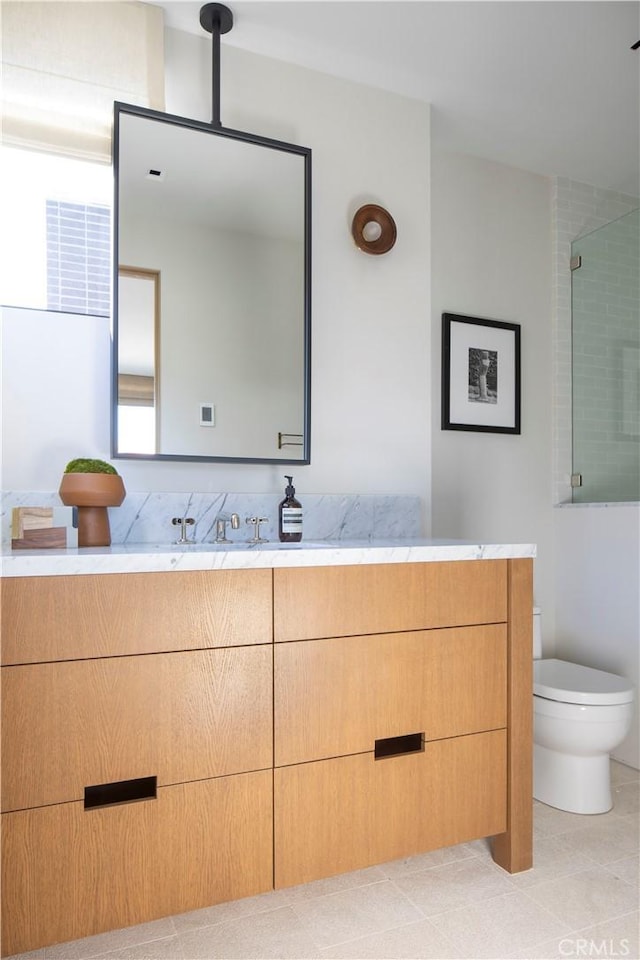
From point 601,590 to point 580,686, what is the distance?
69cm

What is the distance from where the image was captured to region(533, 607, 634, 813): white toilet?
6.93ft

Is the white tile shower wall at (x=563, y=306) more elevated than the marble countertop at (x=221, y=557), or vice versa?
the white tile shower wall at (x=563, y=306)

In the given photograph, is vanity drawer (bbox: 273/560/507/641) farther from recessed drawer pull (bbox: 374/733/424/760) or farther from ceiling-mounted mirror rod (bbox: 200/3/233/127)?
ceiling-mounted mirror rod (bbox: 200/3/233/127)

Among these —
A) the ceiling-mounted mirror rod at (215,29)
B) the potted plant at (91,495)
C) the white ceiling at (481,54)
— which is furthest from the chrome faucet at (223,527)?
the white ceiling at (481,54)

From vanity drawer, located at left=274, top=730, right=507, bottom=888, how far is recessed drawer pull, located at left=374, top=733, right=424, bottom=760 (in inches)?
1.3

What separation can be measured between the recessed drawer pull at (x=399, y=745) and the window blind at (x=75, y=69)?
6.16 feet

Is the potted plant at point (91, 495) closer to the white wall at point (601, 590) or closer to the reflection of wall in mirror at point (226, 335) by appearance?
the reflection of wall in mirror at point (226, 335)

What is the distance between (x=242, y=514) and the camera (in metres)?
2.14

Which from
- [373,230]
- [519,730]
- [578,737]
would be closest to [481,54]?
[373,230]

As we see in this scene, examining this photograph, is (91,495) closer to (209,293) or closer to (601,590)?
(209,293)

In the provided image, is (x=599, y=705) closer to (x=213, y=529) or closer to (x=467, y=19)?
(x=213, y=529)

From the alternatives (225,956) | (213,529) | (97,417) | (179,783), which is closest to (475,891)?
(225,956)

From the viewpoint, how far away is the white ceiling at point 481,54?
2.08m

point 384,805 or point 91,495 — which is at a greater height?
point 91,495
